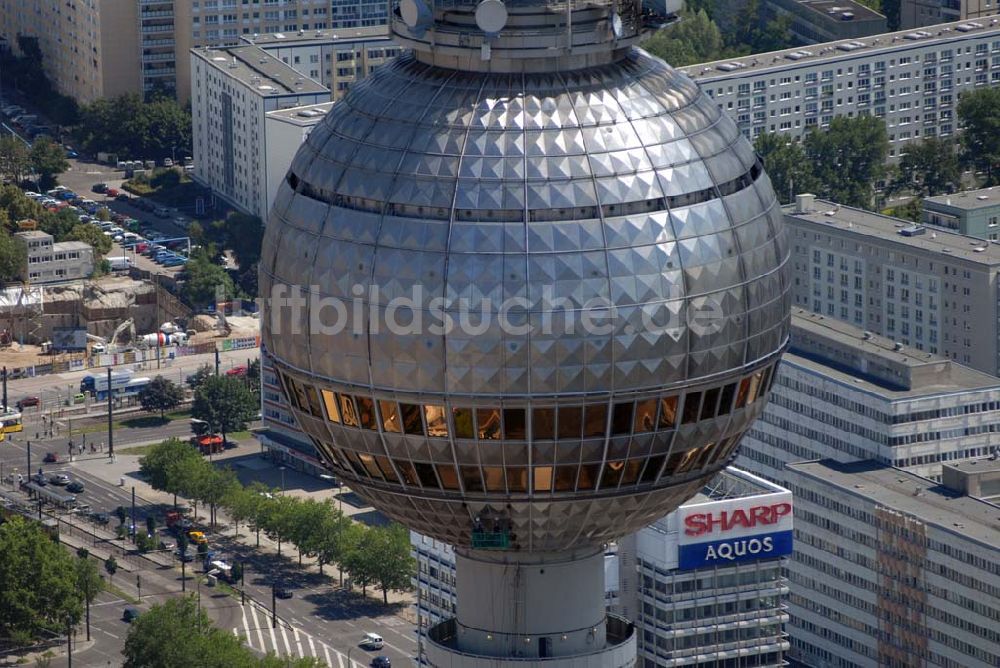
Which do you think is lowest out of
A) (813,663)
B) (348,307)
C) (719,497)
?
(813,663)

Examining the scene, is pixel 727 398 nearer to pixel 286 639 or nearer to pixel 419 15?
pixel 419 15

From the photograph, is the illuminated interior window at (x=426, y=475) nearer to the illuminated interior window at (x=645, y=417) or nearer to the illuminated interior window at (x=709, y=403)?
the illuminated interior window at (x=645, y=417)

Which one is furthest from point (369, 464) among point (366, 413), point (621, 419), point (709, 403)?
point (709, 403)

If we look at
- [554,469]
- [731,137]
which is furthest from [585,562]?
[731,137]

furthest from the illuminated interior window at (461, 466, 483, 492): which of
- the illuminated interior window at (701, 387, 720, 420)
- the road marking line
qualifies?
the road marking line

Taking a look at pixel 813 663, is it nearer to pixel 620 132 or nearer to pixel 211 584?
pixel 211 584

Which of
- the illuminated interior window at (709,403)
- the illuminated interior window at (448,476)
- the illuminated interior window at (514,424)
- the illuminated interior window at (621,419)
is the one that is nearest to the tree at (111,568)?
the illuminated interior window at (448,476)
